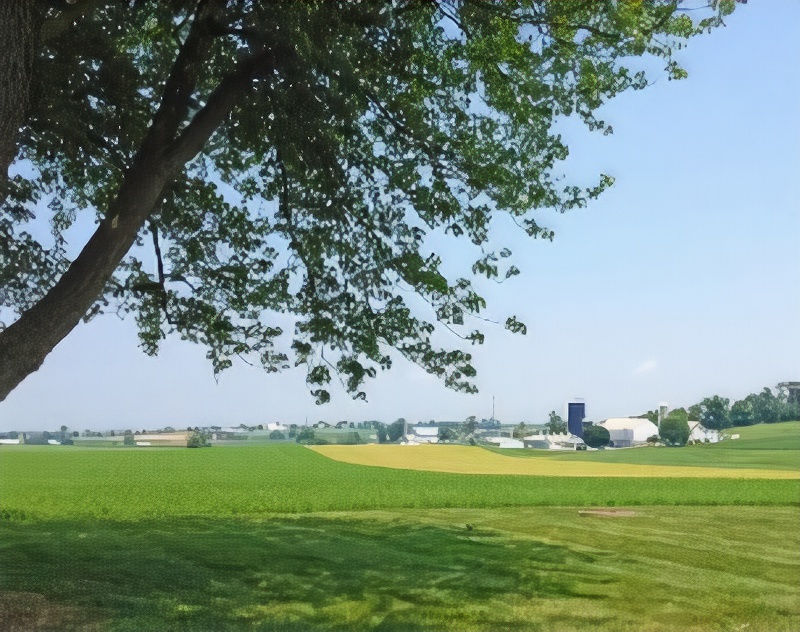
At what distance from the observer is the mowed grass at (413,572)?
178 inches

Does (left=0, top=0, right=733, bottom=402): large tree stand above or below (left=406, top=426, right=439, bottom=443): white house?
above

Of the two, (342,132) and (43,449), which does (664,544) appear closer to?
(342,132)

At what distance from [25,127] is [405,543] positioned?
10.4 ft

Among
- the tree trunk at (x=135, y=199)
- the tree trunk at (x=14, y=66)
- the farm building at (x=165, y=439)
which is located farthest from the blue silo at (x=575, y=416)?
the tree trunk at (x=14, y=66)

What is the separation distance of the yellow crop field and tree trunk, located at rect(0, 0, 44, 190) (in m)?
2.44

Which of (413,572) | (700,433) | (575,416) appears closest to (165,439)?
(413,572)

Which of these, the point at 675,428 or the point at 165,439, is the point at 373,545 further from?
the point at 675,428

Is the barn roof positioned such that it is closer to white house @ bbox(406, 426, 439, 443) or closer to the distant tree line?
the distant tree line

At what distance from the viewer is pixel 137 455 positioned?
6.01 m

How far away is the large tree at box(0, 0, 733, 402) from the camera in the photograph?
5.16 metres

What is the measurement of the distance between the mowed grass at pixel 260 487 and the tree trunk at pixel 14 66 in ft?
6.81

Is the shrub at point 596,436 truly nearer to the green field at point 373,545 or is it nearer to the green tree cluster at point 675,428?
the green field at point 373,545

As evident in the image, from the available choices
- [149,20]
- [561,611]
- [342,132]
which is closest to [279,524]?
[561,611]

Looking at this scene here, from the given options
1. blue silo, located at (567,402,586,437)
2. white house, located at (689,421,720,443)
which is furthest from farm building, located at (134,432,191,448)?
white house, located at (689,421,720,443)
